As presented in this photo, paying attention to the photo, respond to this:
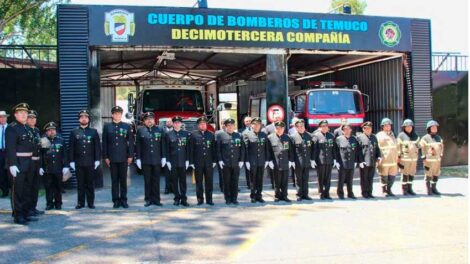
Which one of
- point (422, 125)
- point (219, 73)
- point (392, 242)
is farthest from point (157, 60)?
point (392, 242)

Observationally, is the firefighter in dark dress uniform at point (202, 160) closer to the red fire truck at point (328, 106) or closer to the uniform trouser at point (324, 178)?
the uniform trouser at point (324, 178)

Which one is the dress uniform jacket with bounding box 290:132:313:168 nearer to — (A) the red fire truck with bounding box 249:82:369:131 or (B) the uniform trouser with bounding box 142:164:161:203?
(B) the uniform trouser with bounding box 142:164:161:203

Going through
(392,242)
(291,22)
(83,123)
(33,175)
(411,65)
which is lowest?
(392,242)

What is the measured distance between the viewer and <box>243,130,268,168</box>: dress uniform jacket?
9516mm

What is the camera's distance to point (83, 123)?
8945 millimetres


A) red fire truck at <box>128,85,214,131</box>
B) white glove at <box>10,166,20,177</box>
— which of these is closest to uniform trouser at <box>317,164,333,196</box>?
red fire truck at <box>128,85,214,131</box>

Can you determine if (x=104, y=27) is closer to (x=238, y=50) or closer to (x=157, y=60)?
(x=238, y=50)

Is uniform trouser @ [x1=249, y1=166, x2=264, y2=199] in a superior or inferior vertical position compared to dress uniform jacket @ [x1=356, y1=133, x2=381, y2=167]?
inferior

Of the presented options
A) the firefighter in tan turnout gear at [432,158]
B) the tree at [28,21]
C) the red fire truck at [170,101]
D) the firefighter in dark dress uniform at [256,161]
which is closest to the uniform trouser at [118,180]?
the firefighter in dark dress uniform at [256,161]

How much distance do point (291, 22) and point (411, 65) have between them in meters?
3.70

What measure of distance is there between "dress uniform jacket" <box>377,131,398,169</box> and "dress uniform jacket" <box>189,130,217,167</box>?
3.59 meters

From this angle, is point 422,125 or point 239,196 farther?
point 422,125

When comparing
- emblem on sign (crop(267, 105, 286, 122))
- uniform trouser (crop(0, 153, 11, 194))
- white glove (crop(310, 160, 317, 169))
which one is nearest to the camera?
white glove (crop(310, 160, 317, 169))

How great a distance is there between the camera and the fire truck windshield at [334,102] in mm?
13203
